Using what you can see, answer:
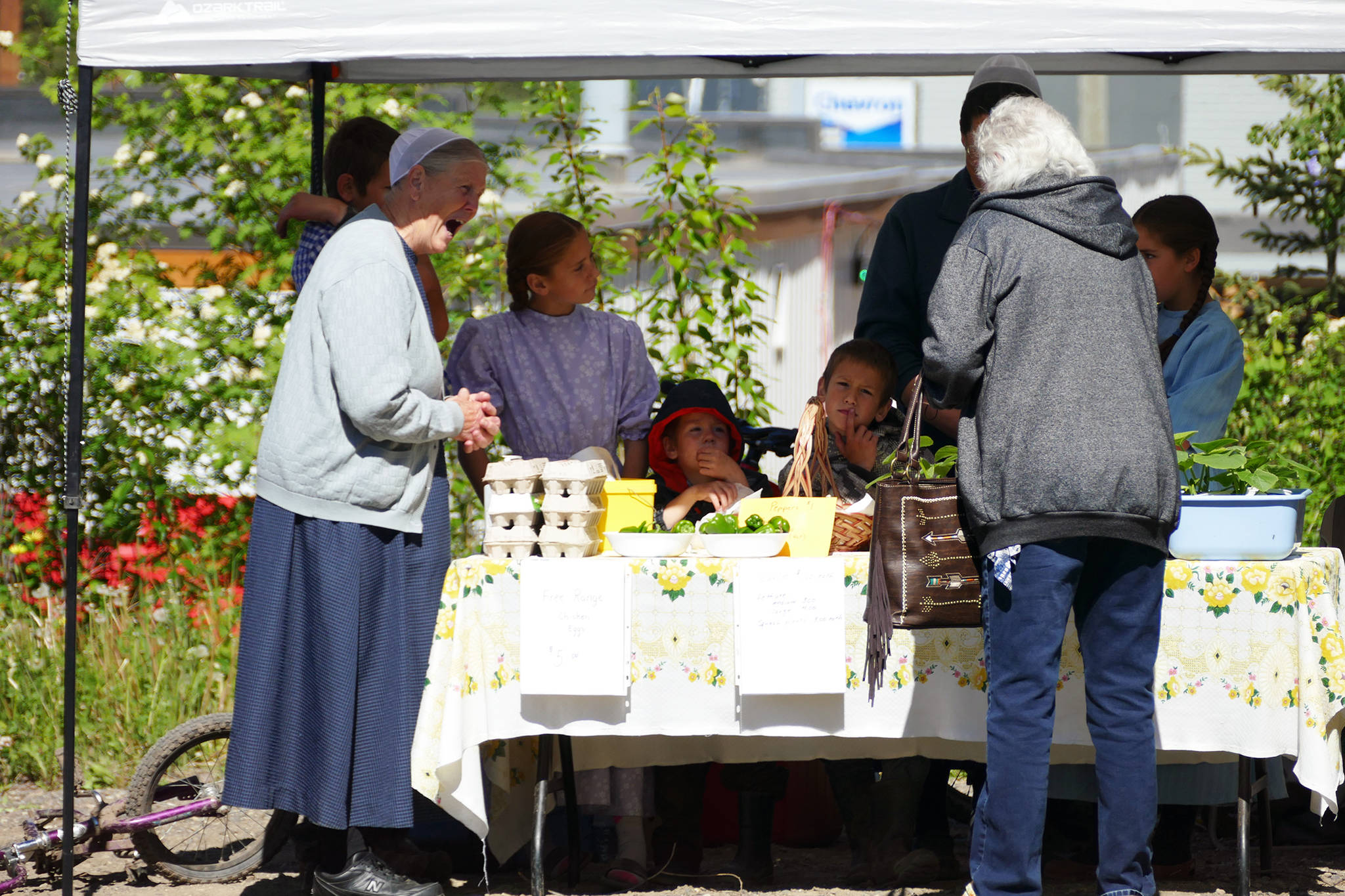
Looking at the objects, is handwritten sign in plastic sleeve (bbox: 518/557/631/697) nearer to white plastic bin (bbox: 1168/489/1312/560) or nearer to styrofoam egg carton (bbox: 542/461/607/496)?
styrofoam egg carton (bbox: 542/461/607/496)

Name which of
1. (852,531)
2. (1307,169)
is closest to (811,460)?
(852,531)

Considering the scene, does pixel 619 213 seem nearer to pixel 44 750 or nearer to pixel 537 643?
pixel 44 750

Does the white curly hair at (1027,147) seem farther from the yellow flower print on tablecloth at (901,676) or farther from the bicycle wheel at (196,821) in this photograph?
the bicycle wheel at (196,821)

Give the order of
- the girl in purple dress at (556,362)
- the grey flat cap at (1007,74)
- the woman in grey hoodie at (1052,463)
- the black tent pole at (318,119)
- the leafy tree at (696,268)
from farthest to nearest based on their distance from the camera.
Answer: the leafy tree at (696,268)
the black tent pole at (318,119)
the girl in purple dress at (556,362)
the grey flat cap at (1007,74)
the woman in grey hoodie at (1052,463)

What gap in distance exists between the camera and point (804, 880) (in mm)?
3578

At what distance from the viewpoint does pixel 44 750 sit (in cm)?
462

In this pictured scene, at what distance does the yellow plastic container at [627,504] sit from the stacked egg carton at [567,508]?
4.5 inches

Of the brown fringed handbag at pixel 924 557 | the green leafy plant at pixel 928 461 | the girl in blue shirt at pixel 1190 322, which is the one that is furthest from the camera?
the girl in blue shirt at pixel 1190 322

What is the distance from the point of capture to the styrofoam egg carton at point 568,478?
9.93ft

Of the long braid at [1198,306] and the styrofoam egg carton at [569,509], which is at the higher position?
the long braid at [1198,306]

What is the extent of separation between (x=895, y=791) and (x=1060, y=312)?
1407mm

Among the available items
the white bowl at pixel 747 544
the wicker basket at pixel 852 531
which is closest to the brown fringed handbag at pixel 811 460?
the wicker basket at pixel 852 531

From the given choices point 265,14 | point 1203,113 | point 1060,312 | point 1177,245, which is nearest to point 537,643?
point 1060,312

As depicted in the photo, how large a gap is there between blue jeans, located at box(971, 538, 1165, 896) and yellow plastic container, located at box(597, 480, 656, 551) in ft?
2.66
